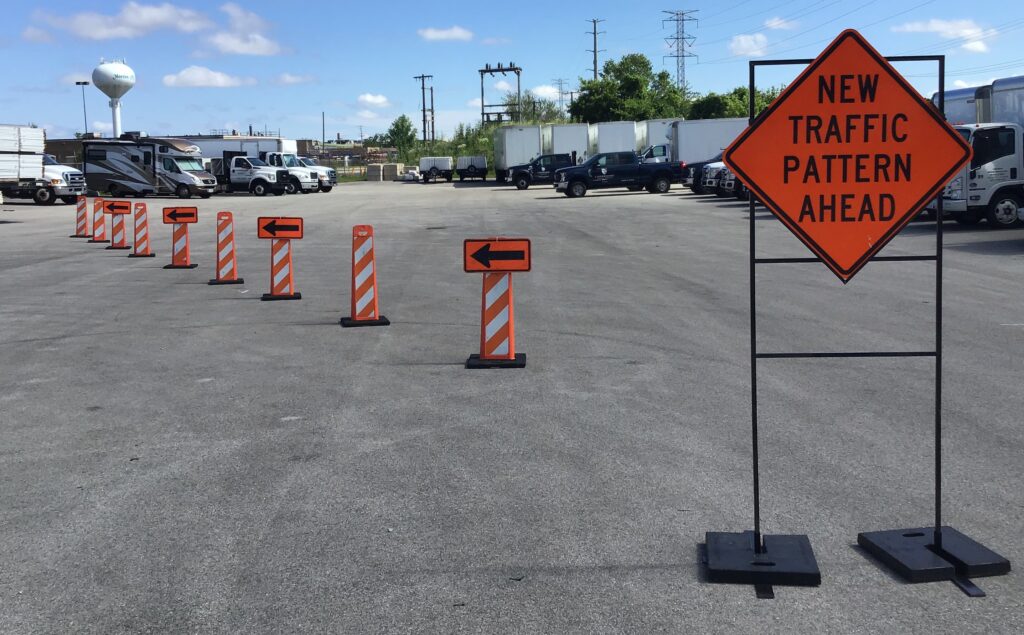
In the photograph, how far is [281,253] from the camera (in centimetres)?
1416

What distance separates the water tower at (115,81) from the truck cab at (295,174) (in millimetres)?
30221

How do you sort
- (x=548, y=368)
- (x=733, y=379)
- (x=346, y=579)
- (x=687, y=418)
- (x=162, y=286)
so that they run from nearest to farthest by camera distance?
(x=346, y=579), (x=687, y=418), (x=733, y=379), (x=548, y=368), (x=162, y=286)

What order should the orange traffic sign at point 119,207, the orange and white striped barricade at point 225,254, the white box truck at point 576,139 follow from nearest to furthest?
the orange and white striped barricade at point 225,254 → the orange traffic sign at point 119,207 → the white box truck at point 576,139

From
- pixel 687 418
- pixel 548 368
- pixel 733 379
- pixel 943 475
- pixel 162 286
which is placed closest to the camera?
pixel 943 475

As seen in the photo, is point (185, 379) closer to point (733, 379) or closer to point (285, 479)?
point (285, 479)

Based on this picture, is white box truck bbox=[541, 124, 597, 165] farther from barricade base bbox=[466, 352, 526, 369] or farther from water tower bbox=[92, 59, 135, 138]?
barricade base bbox=[466, 352, 526, 369]

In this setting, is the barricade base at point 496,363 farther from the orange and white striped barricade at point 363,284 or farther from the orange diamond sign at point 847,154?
the orange diamond sign at point 847,154

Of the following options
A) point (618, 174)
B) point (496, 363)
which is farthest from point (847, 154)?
point (618, 174)

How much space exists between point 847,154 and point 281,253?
10.5m

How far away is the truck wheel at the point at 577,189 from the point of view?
148 feet

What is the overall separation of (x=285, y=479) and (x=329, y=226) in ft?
77.2

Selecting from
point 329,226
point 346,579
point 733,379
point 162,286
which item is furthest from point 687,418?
point 329,226

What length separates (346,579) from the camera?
4590 millimetres

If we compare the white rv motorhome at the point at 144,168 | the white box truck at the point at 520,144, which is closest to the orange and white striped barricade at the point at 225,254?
the white rv motorhome at the point at 144,168
